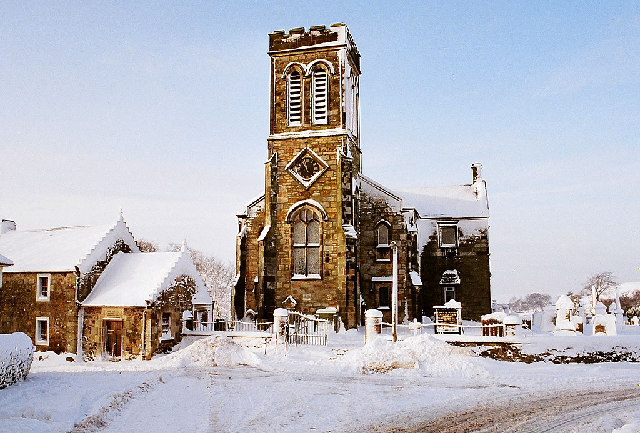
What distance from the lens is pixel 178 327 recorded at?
28766 millimetres

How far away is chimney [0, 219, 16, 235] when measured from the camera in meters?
35.6

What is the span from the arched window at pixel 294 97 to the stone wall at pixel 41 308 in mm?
14587

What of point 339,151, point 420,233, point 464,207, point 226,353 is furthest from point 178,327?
point 464,207

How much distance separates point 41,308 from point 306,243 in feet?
45.8

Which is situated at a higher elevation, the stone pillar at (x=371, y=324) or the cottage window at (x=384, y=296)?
the cottage window at (x=384, y=296)

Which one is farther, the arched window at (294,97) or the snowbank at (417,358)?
the arched window at (294,97)

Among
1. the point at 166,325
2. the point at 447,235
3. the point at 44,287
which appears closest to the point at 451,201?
the point at 447,235

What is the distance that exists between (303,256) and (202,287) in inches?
225

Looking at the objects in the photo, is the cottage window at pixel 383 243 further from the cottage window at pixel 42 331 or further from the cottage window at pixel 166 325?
the cottage window at pixel 42 331

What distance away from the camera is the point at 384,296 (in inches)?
1398

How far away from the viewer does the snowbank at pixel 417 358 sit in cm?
1934

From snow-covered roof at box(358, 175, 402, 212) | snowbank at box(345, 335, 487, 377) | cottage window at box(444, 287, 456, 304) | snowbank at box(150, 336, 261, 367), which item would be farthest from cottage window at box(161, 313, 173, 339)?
cottage window at box(444, 287, 456, 304)

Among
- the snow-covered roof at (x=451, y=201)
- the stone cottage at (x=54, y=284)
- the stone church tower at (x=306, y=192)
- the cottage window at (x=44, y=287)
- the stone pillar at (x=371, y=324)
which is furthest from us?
the snow-covered roof at (x=451, y=201)

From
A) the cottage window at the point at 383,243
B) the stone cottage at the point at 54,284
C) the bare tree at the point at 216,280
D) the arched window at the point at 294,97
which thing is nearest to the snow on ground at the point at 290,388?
the stone cottage at the point at 54,284
